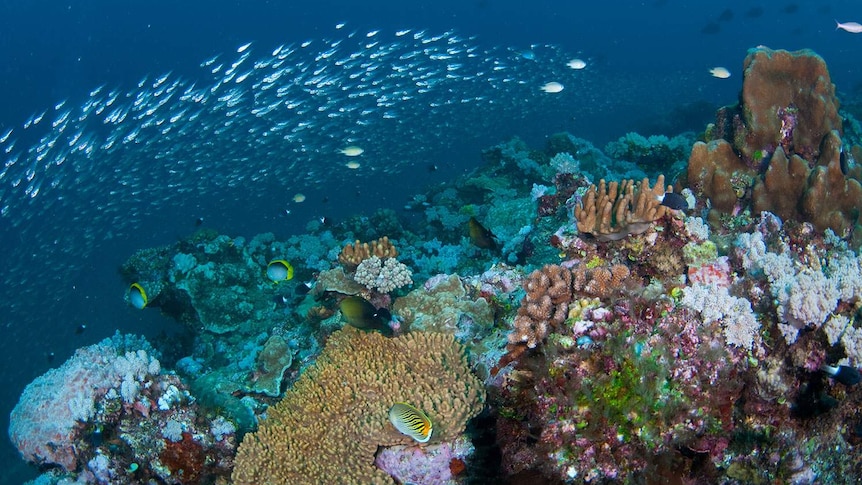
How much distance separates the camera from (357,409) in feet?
15.3

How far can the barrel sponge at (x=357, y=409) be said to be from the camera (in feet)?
14.0

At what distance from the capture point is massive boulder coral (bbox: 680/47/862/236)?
600 centimetres

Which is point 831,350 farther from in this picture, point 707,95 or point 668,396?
point 707,95

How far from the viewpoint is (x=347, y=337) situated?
18.4 ft

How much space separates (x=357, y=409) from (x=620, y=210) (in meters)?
3.34

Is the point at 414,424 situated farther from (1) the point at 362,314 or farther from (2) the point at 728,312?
(2) the point at 728,312

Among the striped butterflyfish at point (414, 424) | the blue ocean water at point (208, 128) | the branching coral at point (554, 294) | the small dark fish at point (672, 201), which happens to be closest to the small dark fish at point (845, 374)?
the branching coral at point (554, 294)

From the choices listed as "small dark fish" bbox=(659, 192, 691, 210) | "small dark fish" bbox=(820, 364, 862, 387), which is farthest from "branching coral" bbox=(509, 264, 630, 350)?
"small dark fish" bbox=(820, 364, 862, 387)

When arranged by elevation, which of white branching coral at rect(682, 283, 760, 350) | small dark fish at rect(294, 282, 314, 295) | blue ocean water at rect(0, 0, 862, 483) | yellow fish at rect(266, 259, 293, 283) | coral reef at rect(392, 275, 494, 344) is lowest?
blue ocean water at rect(0, 0, 862, 483)

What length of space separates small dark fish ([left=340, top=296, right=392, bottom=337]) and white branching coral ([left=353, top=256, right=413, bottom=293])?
1.40 m

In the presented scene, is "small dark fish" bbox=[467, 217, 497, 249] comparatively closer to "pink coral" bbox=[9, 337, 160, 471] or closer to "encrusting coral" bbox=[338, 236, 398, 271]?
"encrusting coral" bbox=[338, 236, 398, 271]

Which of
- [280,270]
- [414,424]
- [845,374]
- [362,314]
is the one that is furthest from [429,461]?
[280,270]

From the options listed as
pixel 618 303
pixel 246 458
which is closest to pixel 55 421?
pixel 246 458

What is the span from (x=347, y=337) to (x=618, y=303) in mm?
A: 3097
